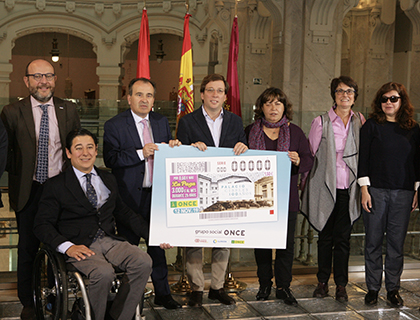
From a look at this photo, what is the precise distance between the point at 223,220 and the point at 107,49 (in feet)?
42.8

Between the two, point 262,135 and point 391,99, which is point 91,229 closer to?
point 262,135

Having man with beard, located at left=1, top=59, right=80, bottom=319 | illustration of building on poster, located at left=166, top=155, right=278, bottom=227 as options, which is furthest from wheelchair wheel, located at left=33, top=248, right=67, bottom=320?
illustration of building on poster, located at left=166, top=155, right=278, bottom=227

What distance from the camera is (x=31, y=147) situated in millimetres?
3410

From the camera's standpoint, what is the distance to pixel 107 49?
51.2 feet

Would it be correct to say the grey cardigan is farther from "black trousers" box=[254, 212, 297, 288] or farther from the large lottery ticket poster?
the large lottery ticket poster

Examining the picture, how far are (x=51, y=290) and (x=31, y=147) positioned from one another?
974 millimetres

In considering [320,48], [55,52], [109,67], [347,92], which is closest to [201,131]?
[347,92]

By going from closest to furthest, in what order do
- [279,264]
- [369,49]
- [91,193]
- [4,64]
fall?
[91,193] < [279,264] < [369,49] < [4,64]

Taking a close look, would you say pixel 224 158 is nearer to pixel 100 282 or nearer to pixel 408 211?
pixel 100 282

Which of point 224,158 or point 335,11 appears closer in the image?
point 224,158

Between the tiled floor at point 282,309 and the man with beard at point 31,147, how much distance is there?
559mm

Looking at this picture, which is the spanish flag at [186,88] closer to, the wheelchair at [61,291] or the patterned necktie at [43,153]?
the patterned necktie at [43,153]

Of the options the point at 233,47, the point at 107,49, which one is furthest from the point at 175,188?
the point at 107,49

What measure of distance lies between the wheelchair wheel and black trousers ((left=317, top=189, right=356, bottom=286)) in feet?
6.93
